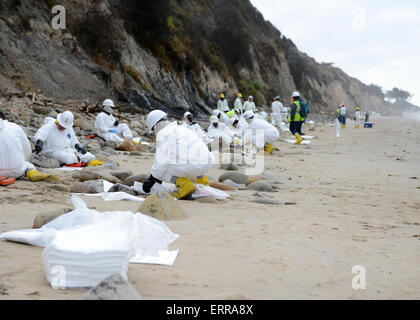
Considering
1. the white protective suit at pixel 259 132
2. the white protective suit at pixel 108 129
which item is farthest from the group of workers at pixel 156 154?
the white protective suit at pixel 259 132

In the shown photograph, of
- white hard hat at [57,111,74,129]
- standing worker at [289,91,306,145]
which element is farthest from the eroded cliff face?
white hard hat at [57,111,74,129]

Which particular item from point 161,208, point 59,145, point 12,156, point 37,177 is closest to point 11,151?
point 12,156

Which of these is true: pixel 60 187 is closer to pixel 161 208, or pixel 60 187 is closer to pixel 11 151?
pixel 11 151

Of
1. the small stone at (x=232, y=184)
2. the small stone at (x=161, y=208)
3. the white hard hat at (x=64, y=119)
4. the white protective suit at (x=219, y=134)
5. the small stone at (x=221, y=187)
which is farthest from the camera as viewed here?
the white protective suit at (x=219, y=134)

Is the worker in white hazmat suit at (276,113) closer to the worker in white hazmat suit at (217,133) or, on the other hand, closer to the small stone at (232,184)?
the worker in white hazmat suit at (217,133)

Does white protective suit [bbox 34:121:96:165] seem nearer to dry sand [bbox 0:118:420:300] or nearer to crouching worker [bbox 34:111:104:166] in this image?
crouching worker [bbox 34:111:104:166]

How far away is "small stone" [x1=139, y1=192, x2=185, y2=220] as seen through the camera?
4.70 metres

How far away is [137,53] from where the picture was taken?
880 inches

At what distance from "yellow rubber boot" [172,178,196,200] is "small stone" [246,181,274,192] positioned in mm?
1413

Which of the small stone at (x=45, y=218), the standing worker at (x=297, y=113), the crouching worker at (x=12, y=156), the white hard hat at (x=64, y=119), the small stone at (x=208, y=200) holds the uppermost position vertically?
the standing worker at (x=297, y=113)

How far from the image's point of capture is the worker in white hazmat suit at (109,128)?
12.7m

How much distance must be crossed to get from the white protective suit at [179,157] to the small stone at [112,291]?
3.40m

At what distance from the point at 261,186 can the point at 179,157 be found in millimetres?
1740
